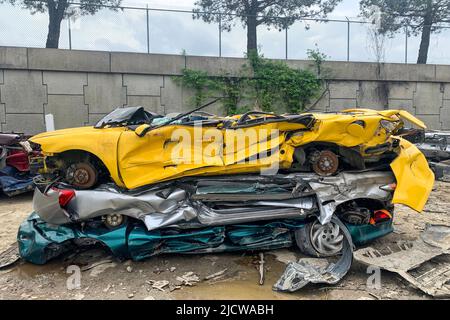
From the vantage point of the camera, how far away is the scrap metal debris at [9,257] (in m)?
3.40

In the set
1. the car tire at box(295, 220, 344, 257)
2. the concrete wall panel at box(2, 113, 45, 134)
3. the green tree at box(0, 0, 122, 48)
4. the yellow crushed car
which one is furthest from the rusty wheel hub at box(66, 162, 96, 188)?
the green tree at box(0, 0, 122, 48)

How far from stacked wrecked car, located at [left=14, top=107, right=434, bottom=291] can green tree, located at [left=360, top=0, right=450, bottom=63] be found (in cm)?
1020

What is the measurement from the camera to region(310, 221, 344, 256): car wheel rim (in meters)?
3.44

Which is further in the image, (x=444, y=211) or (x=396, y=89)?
(x=396, y=89)

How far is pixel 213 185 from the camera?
3328 mm

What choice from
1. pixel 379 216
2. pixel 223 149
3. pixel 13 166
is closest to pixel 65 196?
pixel 223 149

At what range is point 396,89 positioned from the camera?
417 inches

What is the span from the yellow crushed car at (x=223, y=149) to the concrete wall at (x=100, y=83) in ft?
18.5

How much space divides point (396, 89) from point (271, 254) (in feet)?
30.7

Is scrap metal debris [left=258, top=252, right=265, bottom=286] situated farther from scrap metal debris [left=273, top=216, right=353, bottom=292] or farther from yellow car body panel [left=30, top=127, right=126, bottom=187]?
yellow car body panel [left=30, top=127, right=126, bottom=187]

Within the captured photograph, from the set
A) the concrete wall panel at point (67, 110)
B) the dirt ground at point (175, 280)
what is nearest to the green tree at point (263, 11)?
the concrete wall panel at point (67, 110)
